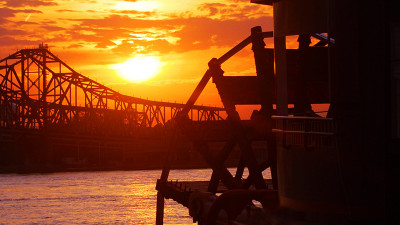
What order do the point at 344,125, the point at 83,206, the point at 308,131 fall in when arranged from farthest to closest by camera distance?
the point at 83,206, the point at 308,131, the point at 344,125

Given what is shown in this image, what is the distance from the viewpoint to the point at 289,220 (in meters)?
8.95

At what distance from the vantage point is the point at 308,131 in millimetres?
8523

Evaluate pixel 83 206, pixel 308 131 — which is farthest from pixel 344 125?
pixel 83 206

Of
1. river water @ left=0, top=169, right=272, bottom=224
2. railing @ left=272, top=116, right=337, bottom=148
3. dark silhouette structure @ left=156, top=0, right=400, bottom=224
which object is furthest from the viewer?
river water @ left=0, top=169, right=272, bottom=224

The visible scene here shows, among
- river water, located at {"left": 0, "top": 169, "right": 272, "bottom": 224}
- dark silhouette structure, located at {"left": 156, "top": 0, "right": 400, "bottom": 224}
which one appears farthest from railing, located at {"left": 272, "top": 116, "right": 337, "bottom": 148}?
river water, located at {"left": 0, "top": 169, "right": 272, "bottom": 224}

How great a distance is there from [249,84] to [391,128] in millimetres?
12421

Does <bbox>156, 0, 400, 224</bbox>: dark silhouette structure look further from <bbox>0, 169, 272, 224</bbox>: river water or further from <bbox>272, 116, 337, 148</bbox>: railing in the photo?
<bbox>0, 169, 272, 224</bbox>: river water

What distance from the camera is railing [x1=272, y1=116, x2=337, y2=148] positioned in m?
8.28

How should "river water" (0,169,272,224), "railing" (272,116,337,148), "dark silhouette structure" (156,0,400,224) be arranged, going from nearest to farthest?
"dark silhouette structure" (156,0,400,224)
"railing" (272,116,337,148)
"river water" (0,169,272,224)

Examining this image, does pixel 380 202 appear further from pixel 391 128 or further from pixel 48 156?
pixel 48 156

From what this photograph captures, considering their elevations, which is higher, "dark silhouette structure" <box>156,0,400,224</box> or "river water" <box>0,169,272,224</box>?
"dark silhouette structure" <box>156,0,400,224</box>

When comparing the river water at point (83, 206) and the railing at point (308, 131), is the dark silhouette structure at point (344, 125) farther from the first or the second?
the river water at point (83, 206)

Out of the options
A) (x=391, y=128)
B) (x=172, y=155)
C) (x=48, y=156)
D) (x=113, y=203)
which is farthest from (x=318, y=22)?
(x=48, y=156)

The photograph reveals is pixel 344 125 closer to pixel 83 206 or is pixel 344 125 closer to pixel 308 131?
pixel 308 131
